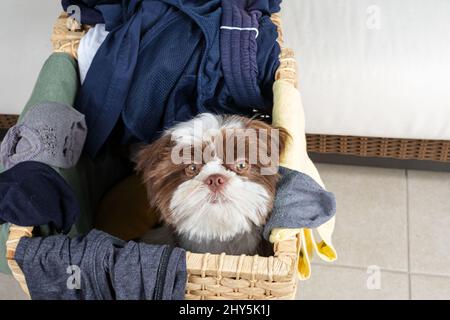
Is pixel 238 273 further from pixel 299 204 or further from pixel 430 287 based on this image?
pixel 430 287

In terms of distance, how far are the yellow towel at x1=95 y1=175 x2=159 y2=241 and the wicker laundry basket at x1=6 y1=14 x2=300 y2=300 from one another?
0.35 metres

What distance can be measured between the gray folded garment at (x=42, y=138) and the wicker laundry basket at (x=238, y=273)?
0.15 meters

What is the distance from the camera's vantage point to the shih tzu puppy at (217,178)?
0.87m

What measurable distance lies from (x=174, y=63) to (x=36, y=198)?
398 mm

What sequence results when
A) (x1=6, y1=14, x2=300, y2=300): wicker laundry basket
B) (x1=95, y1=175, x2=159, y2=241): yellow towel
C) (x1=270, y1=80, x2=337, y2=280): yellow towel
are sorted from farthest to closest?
1. (x1=95, y1=175, x2=159, y2=241): yellow towel
2. (x1=270, y1=80, x2=337, y2=280): yellow towel
3. (x1=6, y1=14, x2=300, y2=300): wicker laundry basket

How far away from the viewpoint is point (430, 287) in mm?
1378

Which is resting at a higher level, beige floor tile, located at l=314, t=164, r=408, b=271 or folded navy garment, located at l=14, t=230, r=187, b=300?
folded navy garment, located at l=14, t=230, r=187, b=300

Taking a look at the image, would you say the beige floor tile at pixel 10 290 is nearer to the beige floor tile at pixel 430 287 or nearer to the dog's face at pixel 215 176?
the dog's face at pixel 215 176

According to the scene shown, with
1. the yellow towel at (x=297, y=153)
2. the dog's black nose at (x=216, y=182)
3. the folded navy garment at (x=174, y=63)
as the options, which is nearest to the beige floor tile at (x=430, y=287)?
the yellow towel at (x=297, y=153)

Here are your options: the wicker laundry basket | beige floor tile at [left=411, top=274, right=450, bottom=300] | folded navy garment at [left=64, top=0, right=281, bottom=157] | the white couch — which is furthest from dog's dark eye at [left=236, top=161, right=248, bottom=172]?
beige floor tile at [left=411, top=274, right=450, bottom=300]

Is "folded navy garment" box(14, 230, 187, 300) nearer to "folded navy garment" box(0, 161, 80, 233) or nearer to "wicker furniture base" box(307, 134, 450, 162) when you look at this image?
"folded navy garment" box(0, 161, 80, 233)

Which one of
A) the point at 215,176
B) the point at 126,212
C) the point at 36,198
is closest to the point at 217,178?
the point at 215,176

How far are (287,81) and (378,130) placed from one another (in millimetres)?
502

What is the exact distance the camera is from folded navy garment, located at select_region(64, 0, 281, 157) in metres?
1.11
